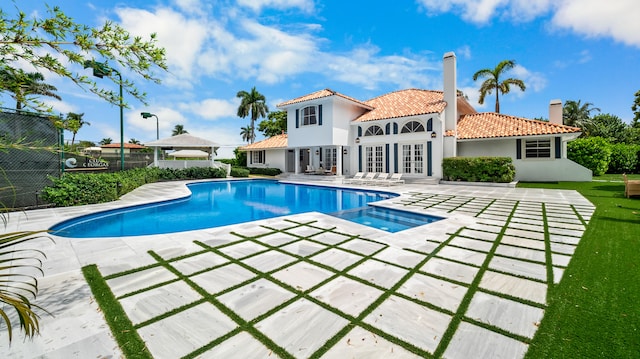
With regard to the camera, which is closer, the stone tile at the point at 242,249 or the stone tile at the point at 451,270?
the stone tile at the point at 451,270

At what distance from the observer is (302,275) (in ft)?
13.0

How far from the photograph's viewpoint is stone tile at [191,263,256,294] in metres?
3.60

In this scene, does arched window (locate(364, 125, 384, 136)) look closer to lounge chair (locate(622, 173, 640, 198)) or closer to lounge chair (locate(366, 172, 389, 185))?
lounge chair (locate(366, 172, 389, 185))

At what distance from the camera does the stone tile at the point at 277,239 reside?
17.9ft

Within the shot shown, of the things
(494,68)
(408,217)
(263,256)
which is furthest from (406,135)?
(263,256)

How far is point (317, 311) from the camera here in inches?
119

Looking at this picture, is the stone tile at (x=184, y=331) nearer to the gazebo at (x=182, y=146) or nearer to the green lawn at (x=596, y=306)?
the green lawn at (x=596, y=306)

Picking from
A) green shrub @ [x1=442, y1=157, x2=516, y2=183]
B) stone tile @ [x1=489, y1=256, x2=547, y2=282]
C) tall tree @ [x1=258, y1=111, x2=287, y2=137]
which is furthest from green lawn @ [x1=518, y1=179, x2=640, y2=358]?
tall tree @ [x1=258, y1=111, x2=287, y2=137]

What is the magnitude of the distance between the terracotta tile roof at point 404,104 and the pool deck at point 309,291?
1330 centimetres

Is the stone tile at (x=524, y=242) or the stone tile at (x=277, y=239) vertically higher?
the stone tile at (x=277, y=239)

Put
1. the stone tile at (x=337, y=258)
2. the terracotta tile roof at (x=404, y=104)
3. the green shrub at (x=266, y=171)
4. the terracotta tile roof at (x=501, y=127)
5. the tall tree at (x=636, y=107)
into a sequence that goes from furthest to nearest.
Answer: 1. the green shrub at (x=266, y=171)
2. the terracotta tile roof at (x=404, y=104)
3. the terracotta tile roof at (x=501, y=127)
4. the tall tree at (x=636, y=107)
5. the stone tile at (x=337, y=258)

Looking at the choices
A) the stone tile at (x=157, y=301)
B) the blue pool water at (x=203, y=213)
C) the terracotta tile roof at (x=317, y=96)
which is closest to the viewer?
the stone tile at (x=157, y=301)

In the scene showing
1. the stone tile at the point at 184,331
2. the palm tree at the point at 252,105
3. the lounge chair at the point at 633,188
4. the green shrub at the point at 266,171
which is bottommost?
the stone tile at the point at 184,331

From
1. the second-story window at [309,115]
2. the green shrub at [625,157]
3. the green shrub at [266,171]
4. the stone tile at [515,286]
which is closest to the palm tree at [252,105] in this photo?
the green shrub at [266,171]
